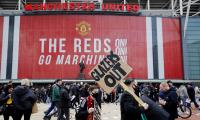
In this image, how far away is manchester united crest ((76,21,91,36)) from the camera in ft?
149

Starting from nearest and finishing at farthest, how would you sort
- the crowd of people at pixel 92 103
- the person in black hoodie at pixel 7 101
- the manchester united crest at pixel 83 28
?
the crowd of people at pixel 92 103, the person in black hoodie at pixel 7 101, the manchester united crest at pixel 83 28

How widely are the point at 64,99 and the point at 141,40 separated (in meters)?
33.7

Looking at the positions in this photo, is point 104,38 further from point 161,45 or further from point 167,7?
point 167,7

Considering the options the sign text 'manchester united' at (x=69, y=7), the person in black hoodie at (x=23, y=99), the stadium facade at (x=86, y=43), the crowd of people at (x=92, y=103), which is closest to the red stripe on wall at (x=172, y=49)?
the stadium facade at (x=86, y=43)

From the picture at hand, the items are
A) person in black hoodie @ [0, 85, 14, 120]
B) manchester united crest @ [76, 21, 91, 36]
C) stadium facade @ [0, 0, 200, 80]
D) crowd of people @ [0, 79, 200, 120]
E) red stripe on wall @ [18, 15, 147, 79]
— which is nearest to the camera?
crowd of people @ [0, 79, 200, 120]

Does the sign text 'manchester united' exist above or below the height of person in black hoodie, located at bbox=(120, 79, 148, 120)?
above

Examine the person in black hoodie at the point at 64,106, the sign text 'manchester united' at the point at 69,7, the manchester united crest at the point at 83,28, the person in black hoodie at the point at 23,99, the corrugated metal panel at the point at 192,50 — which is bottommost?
the person in black hoodie at the point at 64,106

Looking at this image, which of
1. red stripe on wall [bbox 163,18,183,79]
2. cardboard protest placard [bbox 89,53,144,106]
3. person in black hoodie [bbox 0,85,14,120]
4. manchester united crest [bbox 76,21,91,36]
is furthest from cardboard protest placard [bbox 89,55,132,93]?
red stripe on wall [bbox 163,18,183,79]

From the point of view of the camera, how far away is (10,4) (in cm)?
5388

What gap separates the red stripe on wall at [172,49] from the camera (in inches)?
1786

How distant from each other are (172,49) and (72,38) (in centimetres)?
1214

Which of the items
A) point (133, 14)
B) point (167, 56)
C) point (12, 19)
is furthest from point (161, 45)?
point (12, 19)

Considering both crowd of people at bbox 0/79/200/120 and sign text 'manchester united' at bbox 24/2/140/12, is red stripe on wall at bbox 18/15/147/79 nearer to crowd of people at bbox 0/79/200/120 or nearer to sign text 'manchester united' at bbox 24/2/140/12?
sign text 'manchester united' at bbox 24/2/140/12

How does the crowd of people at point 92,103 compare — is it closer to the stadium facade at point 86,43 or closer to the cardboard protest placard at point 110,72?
the cardboard protest placard at point 110,72
